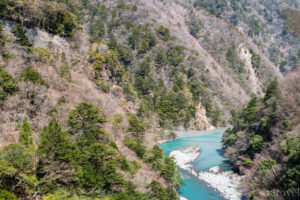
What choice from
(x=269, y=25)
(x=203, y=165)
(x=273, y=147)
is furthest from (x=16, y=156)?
(x=269, y=25)

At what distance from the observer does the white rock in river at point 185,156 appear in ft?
133

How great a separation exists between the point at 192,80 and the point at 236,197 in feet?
214

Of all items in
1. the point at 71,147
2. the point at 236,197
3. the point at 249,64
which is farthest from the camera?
the point at 249,64

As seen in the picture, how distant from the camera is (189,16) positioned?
13475 centimetres

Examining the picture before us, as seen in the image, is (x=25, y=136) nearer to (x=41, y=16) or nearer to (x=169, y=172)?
(x=169, y=172)

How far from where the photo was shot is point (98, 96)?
37031mm

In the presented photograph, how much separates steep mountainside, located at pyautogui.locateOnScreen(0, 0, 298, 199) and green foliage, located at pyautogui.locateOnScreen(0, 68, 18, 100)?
9 centimetres

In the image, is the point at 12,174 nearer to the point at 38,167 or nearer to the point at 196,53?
the point at 38,167

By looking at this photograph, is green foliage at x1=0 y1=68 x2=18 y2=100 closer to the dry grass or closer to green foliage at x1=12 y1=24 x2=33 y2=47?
green foliage at x1=12 y1=24 x2=33 y2=47

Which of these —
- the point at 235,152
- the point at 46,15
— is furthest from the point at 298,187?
the point at 46,15

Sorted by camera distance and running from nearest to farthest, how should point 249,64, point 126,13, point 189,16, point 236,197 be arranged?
point 236,197 < point 126,13 < point 249,64 < point 189,16

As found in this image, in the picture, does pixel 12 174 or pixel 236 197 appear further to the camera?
pixel 236 197

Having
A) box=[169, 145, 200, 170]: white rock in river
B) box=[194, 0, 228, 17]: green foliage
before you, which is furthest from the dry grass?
box=[169, 145, 200, 170]: white rock in river

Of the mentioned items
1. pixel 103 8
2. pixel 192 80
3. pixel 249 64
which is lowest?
pixel 192 80
